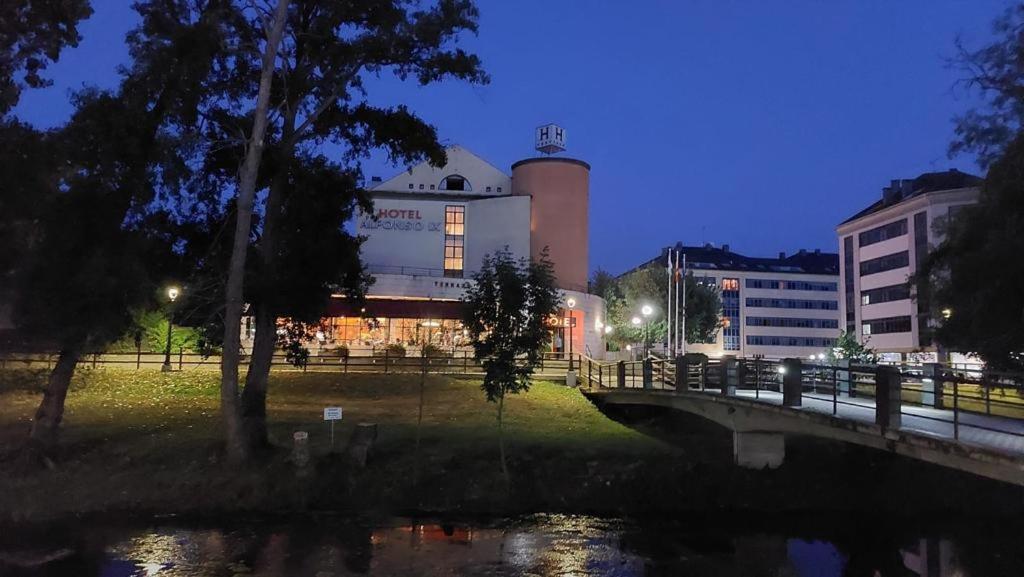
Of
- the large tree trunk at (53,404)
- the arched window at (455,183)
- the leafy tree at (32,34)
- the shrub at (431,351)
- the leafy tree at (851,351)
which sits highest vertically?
the arched window at (455,183)

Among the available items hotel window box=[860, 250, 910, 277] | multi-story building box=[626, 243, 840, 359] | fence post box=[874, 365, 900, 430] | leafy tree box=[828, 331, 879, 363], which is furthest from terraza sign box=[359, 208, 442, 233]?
multi-story building box=[626, 243, 840, 359]

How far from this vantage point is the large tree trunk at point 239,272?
16.3 metres

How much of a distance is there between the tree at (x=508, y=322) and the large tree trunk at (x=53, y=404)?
8.98 meters

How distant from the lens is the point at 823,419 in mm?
13805

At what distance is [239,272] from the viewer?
53.5 ft

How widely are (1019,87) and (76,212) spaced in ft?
78.9

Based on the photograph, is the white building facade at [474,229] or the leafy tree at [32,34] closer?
the leafy tree at [32,34]

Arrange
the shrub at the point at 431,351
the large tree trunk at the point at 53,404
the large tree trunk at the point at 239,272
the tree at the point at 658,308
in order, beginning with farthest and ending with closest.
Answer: the tree at the point at 658,308, the shrub at the point at 431,351, the large tree trunk at the point at 53,404, the large tree trunk at the point at 239,272

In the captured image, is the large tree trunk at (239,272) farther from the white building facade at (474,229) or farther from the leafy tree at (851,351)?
the leafy tree at (851,351)

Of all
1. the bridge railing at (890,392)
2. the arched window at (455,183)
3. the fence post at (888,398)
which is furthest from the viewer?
the arched window at (455,183)

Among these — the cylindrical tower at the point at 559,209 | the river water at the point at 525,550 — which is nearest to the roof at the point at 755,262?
the cylindrical tower at the point at 559,209

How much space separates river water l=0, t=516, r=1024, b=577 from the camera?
11344 millimetres

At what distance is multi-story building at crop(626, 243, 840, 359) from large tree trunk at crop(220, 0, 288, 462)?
324 feet

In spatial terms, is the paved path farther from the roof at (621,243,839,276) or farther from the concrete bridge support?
the roof at (621,243,839,276)
